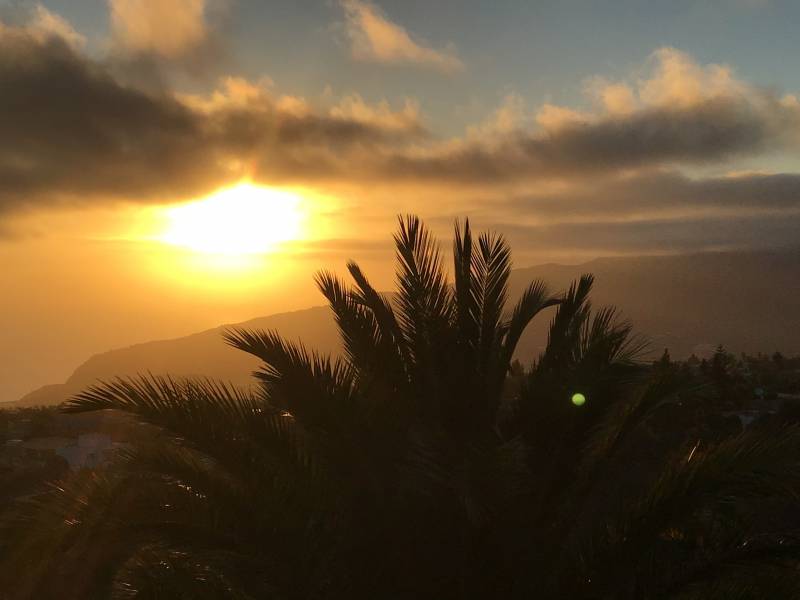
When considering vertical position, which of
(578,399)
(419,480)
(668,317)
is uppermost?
(578,399)

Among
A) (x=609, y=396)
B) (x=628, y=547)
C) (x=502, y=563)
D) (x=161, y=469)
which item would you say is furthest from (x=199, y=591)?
(x=609, y=396)

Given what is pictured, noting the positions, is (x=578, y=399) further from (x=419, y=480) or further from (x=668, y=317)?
(x=668, y=317)

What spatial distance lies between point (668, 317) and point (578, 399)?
530 feet

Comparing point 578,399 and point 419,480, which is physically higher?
point 578,399

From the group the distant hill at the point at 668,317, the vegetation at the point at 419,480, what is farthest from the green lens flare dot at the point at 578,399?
the distant hill at the point at 668,317

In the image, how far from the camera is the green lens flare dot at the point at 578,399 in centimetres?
751

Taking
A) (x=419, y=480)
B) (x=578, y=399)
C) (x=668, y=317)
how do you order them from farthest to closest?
(x=668, y=317), (x=578, y=399), (x=419, y=480)

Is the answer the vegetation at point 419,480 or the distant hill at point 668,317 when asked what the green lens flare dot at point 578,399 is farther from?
the distant hill at point 668,317

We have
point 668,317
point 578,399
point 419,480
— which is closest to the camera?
point 419,480

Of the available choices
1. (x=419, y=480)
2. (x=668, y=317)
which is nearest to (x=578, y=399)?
(x=419, y=480)

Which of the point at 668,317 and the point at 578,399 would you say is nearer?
the point at 578,399

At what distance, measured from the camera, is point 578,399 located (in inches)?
296

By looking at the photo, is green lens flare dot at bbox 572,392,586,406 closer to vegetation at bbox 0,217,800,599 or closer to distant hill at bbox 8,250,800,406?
vegetation at bbox 0,217,800,599

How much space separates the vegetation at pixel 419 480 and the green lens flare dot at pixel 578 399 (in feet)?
0.04
